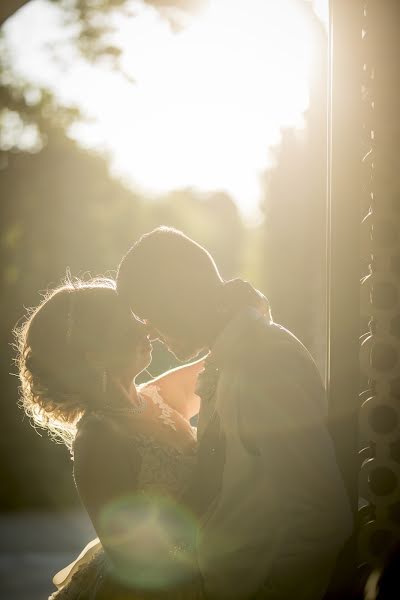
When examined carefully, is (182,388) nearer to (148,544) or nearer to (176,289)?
(148,544)

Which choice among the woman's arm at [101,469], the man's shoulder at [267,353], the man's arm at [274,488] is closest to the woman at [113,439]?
the woman's arm at [101,469]

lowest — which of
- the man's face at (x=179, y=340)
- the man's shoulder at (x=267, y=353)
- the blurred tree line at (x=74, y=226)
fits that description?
the man's shoulder at (x=267, y=353)

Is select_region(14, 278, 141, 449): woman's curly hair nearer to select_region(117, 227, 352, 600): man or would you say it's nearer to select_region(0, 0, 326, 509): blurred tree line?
select_region(117, 227, 352, 600): man

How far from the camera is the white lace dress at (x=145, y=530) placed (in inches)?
83.1

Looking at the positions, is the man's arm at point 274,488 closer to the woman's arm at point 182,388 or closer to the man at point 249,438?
the man at point 249,438

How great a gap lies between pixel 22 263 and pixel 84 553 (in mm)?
11375

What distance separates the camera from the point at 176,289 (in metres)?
1.94

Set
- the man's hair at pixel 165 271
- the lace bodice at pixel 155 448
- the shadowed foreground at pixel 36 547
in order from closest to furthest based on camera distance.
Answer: the man's hair at pixel 165 271 → the lace bodice at pixel 155 448 → the shadowed foreground at pixel 36 547

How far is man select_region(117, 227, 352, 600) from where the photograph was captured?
1.67m

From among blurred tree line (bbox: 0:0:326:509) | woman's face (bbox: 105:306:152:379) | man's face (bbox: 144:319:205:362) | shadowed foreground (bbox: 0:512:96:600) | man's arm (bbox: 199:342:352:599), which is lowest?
man's arm (bbox: 199:342:352:599)

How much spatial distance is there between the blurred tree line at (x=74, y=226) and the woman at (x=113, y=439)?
4917mm

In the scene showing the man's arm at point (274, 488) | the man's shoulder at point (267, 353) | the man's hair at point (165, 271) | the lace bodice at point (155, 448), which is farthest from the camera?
the lace bodice at point (155, 448)

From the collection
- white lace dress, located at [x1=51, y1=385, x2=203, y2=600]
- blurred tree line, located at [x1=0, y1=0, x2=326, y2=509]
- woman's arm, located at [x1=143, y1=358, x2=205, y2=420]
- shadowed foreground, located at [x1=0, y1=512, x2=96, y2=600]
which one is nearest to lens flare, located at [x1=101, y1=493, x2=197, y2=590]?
white lace dress, located at [x1=51, y1=385, x2=203, y2=600]

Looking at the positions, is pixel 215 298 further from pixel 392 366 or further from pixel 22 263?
→ pixel 22 263
